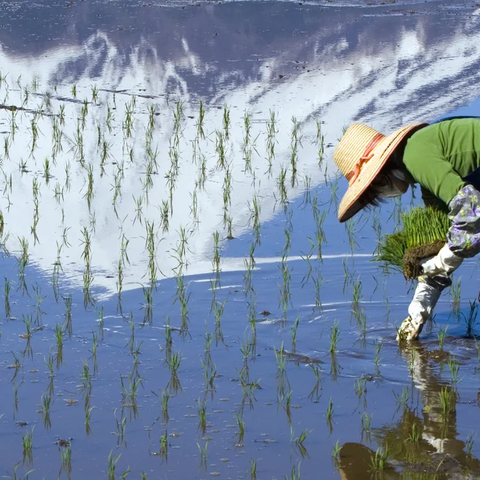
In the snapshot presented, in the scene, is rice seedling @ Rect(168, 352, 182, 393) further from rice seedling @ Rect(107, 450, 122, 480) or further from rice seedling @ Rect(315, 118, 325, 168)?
rice seedling @ Rect(315, 118, 325, 168)

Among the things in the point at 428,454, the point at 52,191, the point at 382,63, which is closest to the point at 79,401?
the point at 428,454

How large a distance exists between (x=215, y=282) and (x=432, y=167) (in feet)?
5.33

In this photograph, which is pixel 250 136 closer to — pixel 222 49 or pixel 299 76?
pixel 299 76

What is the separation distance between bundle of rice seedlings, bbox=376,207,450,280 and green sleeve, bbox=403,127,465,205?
33 centimetres

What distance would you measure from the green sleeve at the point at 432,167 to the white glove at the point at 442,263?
0.24 metres

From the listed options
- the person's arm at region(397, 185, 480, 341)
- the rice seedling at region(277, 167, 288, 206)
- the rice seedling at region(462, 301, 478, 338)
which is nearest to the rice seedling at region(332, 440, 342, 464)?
the person's arm at region(397, 185, 480, 341)

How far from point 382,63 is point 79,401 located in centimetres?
712

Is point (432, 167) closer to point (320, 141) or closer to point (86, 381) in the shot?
→ point (86, 381)

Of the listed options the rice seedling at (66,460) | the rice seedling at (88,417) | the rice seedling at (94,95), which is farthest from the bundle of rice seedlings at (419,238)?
the rice seedling at (94,95)

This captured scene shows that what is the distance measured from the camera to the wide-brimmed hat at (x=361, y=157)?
12.5 feet

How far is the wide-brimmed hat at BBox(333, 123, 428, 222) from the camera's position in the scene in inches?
150

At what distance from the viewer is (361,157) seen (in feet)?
12.9

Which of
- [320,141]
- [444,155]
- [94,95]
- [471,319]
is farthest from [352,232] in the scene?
[94,95]

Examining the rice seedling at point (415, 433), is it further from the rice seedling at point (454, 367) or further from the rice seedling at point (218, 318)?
the rice seedling at point (218, 318)
